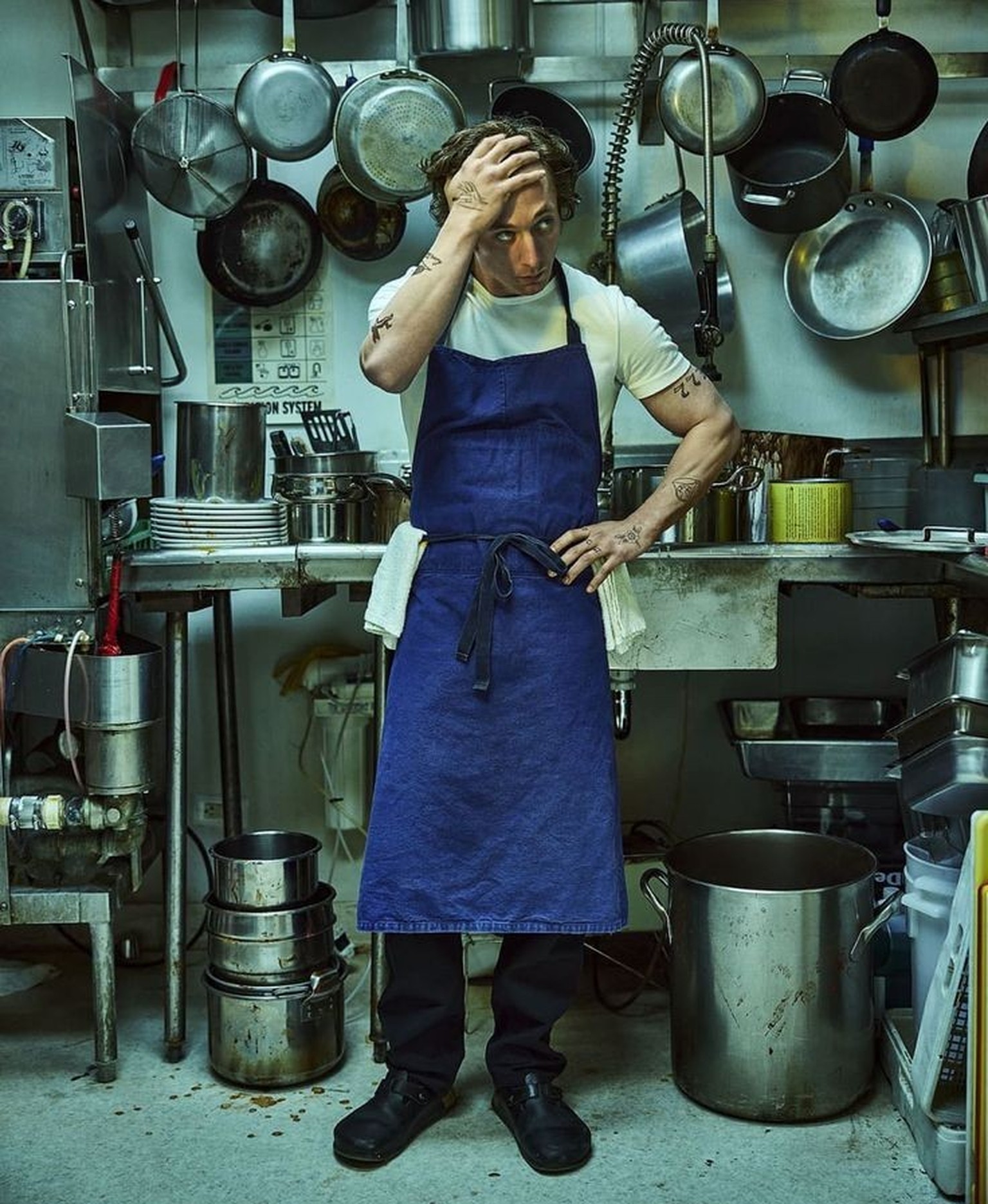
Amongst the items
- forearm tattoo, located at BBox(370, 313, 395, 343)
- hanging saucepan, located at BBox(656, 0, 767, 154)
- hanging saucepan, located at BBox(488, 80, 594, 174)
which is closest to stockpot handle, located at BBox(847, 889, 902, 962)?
forearm tattoo, located at BBox(370, 313, 395, 343)

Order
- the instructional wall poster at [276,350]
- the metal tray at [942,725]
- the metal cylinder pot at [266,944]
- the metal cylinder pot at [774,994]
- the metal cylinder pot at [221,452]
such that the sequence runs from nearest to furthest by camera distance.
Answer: the metal tray at [942,725], the metal cylinder pot at [774,994], the metal cylinder pot at [266,944], the metal cylinder pot at [221,452], the instructional wall poster at [276,350]

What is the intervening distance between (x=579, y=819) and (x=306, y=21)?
2183 mm

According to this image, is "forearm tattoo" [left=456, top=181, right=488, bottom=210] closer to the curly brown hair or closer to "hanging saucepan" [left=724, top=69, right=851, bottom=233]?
the curly brown hair

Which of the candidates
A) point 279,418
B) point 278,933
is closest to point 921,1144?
point 278,933

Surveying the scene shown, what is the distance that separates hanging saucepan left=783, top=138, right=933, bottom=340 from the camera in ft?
11.9

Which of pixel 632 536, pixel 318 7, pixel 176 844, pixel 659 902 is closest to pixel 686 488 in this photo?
pixel 632 536

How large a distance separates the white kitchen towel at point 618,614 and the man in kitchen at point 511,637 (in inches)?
0.7

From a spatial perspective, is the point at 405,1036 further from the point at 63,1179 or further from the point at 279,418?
the point at 279,418

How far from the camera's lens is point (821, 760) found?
3328 mm

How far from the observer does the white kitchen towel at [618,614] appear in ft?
9.07

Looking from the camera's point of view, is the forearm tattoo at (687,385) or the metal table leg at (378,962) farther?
the metal table leg at (378,962)

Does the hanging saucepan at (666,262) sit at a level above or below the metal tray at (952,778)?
above

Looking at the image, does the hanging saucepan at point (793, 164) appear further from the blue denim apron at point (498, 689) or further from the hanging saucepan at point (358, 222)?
the blue denim apron at point (498, 689)

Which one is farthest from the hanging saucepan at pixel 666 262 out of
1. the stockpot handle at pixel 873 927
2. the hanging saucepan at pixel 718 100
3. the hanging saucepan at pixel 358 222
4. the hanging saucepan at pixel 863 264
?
the stockpot handle at pixel 873 927
